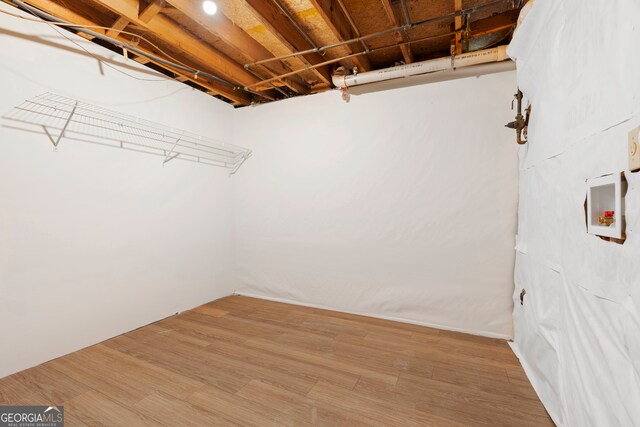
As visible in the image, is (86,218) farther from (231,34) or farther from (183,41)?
(231,34)

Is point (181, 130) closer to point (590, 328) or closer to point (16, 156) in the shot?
point (16, 156)

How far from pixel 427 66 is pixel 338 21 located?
0.85 metres

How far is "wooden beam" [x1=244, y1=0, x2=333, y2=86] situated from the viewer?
6.00 feet

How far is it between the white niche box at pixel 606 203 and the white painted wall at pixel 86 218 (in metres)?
3.01

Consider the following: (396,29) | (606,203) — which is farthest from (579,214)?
(396,29)

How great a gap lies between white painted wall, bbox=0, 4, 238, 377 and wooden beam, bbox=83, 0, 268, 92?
519mm

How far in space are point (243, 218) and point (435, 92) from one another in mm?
2555

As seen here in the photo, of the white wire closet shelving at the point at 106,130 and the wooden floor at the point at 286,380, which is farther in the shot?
the white wire closet shelving at the point at 106,130

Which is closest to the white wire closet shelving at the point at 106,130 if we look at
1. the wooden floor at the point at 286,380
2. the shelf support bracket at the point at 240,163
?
the shelf support bracket at the point at 240,163

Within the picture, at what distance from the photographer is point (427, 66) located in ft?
7.46

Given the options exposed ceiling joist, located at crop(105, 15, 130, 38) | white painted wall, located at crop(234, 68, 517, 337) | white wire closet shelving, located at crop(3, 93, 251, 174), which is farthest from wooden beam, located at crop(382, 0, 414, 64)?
white wire closet shelving, located at crop(3, 93, 251, 174)

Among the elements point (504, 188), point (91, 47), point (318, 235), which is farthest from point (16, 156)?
point (504, 188)

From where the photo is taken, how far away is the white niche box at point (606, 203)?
0.85 m

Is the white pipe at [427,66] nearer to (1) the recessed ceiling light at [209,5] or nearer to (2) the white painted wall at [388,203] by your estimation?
(2) the white painted wall at [388,203]
